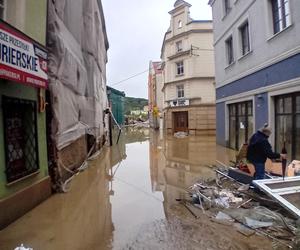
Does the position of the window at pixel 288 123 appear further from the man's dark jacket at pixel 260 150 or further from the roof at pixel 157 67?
the roof at pixel 157 67

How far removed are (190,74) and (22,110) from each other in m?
23.0

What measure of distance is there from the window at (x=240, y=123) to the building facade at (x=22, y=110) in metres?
8.29

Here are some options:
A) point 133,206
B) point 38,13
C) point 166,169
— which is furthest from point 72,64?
point 133,206

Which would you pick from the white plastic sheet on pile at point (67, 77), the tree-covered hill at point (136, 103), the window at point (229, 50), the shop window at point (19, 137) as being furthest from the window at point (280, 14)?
the tree-covered hill at point (136, 103)

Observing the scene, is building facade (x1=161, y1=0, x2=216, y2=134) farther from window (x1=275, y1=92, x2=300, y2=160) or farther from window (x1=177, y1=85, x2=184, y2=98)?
window (x1=275, y1=92, x2=300, y2=160)

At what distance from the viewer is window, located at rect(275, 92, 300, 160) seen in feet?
28.5

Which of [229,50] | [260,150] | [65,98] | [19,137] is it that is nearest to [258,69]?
[229,50]

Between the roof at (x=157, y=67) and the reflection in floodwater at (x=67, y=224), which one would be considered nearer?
the reflection in floodwater at (x=67, y=224)

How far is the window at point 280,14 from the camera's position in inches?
363

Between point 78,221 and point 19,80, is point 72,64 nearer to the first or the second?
point 19,80

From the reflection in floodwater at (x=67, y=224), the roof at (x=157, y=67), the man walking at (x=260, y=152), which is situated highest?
the roof at (x=157, y=67)

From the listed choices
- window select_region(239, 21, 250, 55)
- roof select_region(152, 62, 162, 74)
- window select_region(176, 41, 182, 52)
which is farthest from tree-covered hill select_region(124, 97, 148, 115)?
window select_region(239, 21, 250, 55)

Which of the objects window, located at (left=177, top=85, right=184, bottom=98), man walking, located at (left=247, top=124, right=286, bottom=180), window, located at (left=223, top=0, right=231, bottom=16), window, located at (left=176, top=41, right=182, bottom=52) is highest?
window, located at (left=176, top=41, right=182, bottom=52)

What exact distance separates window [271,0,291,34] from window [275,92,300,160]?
2061 millimetres
